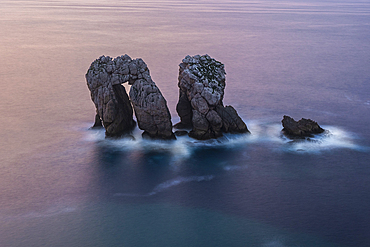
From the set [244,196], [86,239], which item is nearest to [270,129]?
[244,196]

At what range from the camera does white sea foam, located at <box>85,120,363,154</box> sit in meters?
71.7

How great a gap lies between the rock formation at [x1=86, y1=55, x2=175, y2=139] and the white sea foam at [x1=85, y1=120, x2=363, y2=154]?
2.05 metres

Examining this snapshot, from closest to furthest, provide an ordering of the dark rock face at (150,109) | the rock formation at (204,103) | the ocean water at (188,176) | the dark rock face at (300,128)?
the ocean water at (188,176) < the dark rock face at (150,109) < the rock formation at (204,103) < the dark rock face at (300,128)

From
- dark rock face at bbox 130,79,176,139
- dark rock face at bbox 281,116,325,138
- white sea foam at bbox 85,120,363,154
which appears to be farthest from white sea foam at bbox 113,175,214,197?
dark rock face at bbox 281,116,325,138

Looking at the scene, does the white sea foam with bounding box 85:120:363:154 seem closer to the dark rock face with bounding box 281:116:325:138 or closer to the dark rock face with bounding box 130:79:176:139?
the dark rock face with bounding box 281:116:325:138

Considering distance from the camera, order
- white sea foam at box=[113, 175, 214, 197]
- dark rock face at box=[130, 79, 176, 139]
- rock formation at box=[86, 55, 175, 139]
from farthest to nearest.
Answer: rock formation at box=[86, 55, 175, 139]
dark rock face at box=[130, 79, 176, 139]
white sea foam at box=[113, 175, 214, 197]

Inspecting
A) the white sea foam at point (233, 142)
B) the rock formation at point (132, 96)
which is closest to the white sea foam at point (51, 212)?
the white sea foam at point (233, 142)

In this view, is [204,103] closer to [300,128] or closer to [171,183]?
[300,128]

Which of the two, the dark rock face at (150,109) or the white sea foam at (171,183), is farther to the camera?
the dark rock face at (150,109)

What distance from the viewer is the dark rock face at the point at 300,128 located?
75.4 metres

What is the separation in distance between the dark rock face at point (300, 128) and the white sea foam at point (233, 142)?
1.13m

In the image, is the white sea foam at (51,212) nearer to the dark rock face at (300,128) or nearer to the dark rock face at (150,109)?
the dark rock face at (150,109)

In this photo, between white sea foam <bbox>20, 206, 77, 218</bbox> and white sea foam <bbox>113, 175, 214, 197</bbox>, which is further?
white sea foam <bbox>113, 175, 214, 197</bbox>

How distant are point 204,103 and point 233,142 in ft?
27.0
